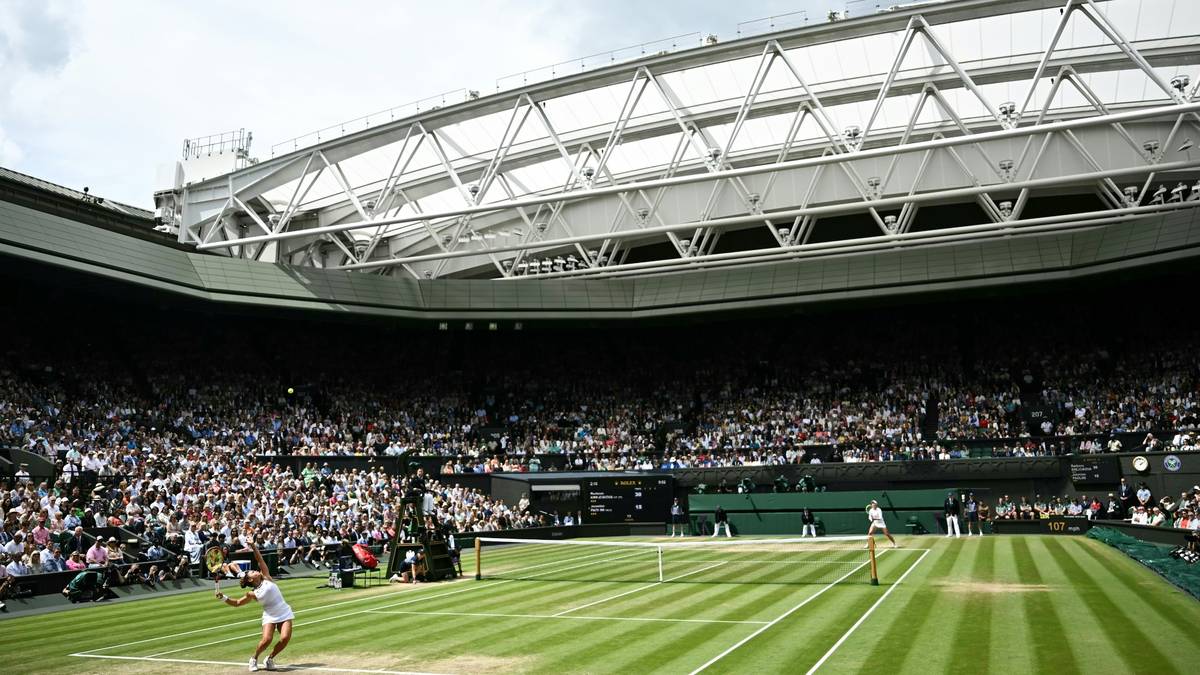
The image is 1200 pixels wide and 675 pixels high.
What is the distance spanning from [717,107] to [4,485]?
28702 millimetres

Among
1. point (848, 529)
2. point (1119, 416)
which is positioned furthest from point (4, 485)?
point (1119, 416)

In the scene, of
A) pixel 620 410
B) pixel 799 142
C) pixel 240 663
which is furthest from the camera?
pixel 620 410

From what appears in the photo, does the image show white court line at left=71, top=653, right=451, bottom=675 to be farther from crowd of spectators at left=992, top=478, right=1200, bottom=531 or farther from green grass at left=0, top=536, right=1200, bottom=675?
crowd of spectators at left=992, top=478, right=1200, bottom=531

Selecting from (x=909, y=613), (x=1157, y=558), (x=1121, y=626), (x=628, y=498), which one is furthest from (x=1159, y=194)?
(x=909, y=613)

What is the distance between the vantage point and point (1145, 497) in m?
33.1

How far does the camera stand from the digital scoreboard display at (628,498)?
4253 centimetres

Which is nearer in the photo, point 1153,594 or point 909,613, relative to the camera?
point 909,613

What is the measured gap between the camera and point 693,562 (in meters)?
26.9

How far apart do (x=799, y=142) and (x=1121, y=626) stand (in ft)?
99.2

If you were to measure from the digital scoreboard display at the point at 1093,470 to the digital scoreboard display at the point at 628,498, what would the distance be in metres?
17.6

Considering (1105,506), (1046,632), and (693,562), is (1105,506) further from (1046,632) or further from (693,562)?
(1046,632)

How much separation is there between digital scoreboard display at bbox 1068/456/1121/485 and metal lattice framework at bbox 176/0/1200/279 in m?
10.3

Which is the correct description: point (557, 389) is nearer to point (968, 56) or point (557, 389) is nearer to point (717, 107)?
point (717, 107)

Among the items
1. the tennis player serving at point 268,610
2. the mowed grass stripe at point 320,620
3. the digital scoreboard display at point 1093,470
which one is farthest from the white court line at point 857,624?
the digital scoreboard display at point 1093,470
